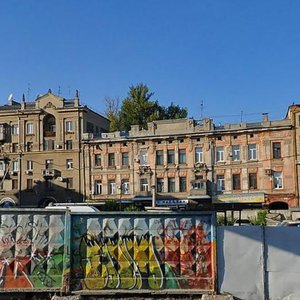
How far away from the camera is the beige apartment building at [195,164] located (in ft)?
176

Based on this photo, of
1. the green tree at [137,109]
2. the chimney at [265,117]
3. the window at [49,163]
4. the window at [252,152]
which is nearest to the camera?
the window at [252,152]

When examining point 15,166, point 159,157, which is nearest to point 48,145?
point 15,166

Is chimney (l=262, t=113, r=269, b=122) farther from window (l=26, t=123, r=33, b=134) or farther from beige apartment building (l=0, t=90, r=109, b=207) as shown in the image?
window (l=26, t=123, r=33, b=134)

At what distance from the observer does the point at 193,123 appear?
189 ft

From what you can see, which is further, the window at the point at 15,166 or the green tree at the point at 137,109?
the green tree at the point at 137,109

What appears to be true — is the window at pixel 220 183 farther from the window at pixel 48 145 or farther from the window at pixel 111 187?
the window at pixel 48 145

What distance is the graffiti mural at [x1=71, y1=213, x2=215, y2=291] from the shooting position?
424 inches

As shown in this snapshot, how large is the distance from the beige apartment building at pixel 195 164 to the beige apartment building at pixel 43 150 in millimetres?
2071

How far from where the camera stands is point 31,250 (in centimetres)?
1092

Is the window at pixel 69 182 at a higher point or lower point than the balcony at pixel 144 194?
higher

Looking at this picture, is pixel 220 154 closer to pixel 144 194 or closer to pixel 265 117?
pixel 265 117

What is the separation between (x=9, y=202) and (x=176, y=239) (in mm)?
51946

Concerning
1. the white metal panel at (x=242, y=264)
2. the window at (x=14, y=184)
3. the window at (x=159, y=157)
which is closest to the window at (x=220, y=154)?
the window at (x=159, y=157)

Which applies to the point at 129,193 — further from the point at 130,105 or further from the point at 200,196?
the point at 130,105
